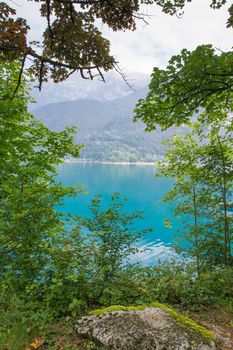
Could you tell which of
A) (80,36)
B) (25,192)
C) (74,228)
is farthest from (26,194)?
(80,36)

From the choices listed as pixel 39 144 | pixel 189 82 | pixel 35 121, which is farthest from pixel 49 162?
pixel 189 82

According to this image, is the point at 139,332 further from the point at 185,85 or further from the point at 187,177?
the point at 187,177

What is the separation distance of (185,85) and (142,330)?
430 cm

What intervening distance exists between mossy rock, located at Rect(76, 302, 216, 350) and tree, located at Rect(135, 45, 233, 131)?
3954 mm

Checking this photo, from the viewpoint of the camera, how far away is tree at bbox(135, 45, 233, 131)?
4.67 m

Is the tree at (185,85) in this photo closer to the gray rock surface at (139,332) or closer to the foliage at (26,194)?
the foliage at (26,194)

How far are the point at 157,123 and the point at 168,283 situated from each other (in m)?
3.65

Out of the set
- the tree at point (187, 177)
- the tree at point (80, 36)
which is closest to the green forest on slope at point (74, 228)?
the tree at point (80, 36)

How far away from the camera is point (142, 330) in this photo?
3611 millimetres

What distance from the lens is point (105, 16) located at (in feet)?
14.9

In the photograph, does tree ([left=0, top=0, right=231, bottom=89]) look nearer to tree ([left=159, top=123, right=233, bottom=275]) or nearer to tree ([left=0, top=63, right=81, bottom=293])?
tree ([left=0, top=63, right=81, bottom=293])

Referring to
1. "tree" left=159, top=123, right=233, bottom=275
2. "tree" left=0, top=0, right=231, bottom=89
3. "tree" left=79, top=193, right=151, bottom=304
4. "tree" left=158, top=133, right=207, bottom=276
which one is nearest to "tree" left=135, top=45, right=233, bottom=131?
"tree" left=0, top=0, right=231, bottom=89

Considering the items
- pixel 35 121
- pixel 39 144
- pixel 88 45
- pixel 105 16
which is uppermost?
pixel 105 16

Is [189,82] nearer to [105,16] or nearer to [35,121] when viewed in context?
[105,16]
